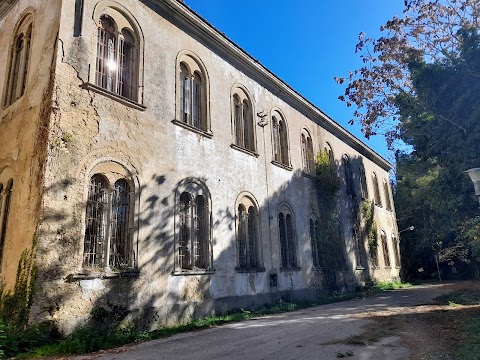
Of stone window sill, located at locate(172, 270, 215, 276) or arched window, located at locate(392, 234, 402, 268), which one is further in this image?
arched window, located at locate(392, 234, 402, 268)

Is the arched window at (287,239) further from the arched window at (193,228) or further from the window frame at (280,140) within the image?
the arched window at (193,228)

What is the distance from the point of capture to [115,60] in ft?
34.4

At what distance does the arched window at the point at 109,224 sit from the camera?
8.80m

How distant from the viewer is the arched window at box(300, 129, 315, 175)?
1919cm

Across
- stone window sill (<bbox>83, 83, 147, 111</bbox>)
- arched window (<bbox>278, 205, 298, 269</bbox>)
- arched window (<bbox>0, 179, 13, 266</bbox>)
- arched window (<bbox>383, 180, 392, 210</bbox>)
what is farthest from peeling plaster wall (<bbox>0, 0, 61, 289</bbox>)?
arched window (<bbox>383, 180, 392, 210</bbox>)

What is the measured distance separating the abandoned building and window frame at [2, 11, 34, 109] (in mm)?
46

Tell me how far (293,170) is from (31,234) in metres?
11.9

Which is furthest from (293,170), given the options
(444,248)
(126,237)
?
(444,248)

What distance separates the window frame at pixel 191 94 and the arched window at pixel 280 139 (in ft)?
15.5

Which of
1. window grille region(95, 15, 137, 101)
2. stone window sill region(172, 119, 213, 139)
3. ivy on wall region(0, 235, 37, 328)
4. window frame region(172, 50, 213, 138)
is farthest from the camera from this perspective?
window frame region(172, 50, 213, 138)

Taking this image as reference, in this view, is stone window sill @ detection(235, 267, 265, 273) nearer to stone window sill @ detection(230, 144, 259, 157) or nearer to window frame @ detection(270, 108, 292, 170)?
stone window sill @ detection(230, 144, 259, 157)

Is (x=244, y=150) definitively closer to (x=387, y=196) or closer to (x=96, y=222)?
(x=96, y=222)

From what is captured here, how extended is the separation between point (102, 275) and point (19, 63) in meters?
6.90

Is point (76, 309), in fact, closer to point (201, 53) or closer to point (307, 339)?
point (307, 339)
